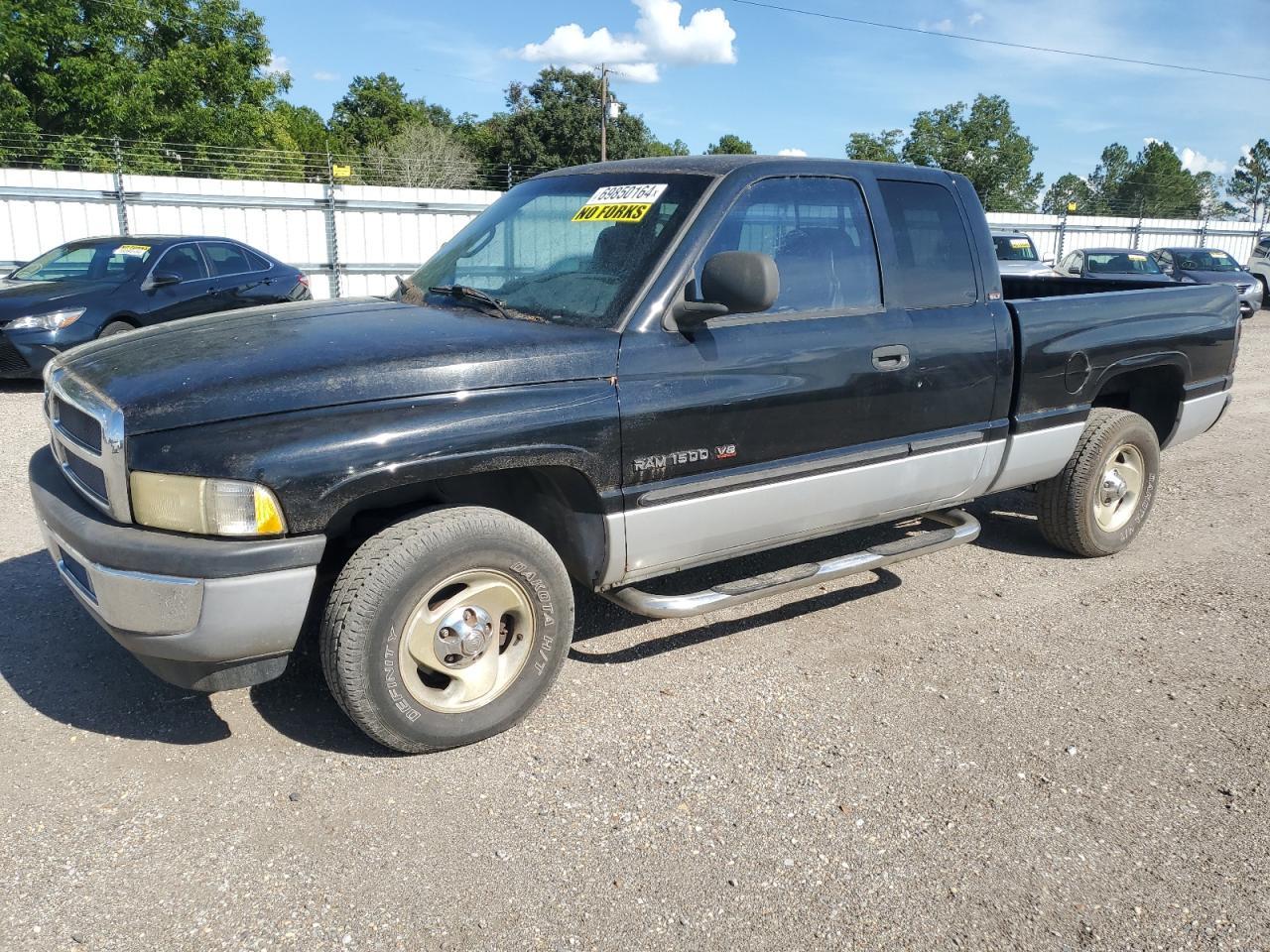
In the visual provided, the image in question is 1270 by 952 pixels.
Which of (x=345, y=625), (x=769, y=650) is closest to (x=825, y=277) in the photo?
(x=769, y=650)

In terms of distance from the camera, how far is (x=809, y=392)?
3807mm

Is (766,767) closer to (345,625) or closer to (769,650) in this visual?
(769,650)

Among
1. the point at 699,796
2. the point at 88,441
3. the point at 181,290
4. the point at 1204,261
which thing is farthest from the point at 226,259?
the point at 1204,261

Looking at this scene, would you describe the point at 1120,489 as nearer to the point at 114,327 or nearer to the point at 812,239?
the point at 812,239

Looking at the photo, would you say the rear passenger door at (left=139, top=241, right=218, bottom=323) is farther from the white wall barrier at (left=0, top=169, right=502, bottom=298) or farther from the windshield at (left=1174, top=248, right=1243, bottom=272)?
the windshield at (left=1174, top=248, right=1243, bottom=272)

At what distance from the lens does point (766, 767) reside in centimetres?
327

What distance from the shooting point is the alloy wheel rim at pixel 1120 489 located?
5336 mm

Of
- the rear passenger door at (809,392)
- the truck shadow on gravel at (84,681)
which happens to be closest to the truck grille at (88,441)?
the truck shadow on gravel at (84,681)

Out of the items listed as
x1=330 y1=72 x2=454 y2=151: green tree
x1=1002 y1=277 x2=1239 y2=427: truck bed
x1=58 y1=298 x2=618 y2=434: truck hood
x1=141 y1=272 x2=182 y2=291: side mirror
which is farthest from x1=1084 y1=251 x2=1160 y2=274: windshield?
x1=330 y1=72 x2=454 y2=151: green tree

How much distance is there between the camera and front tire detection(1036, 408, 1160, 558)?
512 centimetres

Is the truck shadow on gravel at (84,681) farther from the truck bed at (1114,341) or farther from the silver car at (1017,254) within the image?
the silver car at (1017,254)

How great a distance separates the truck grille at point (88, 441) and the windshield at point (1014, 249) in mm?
16394

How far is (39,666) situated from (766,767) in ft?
9.11

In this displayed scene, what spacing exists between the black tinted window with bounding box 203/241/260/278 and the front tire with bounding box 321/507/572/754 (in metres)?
9.21
